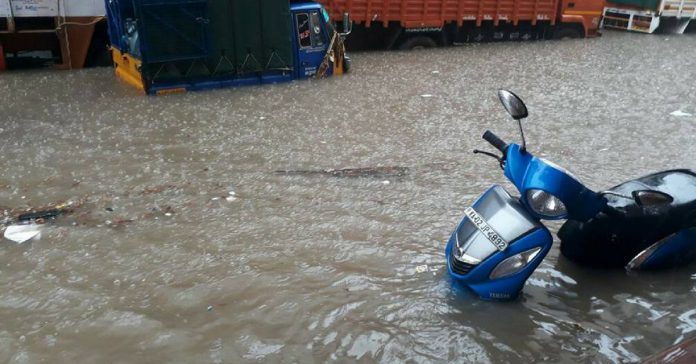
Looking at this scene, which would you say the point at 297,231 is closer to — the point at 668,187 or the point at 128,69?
the point at 668,187

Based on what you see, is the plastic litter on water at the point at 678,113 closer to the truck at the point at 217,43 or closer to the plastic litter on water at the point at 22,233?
the truck at the point at 217,43

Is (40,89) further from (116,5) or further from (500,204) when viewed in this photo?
(500,204)

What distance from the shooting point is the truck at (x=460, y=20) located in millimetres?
14430

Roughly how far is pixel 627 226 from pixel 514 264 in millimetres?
901

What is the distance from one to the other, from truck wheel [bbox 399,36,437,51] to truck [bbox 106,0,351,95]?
14.9 ft

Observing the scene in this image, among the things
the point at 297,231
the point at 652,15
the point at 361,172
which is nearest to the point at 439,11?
the point at 652,15

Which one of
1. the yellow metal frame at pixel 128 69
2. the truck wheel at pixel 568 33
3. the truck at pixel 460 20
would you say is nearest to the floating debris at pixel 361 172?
the yellow metal frame at pixel 128 69

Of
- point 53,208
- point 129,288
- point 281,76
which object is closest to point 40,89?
point 281,76

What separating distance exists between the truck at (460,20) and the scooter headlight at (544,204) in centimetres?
1198

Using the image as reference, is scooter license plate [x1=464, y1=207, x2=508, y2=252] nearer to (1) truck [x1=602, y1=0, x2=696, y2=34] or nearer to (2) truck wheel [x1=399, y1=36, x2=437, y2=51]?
(2) truck wheel [x1=399, y1=36, x2=437, y2=51]

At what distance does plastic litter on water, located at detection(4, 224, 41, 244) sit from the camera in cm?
405

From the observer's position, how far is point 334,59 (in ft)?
34.9

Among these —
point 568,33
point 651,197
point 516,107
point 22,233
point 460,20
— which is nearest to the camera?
point 651,197

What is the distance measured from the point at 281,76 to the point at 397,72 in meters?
2.60
